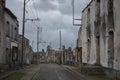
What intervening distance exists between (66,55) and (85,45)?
2047 inches

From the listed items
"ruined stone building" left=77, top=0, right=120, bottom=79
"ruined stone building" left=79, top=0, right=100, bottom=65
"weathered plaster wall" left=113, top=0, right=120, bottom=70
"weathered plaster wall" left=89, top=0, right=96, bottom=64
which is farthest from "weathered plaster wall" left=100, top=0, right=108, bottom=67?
"weathered plaster wall" left=89, top=0, right=96, bottom=64

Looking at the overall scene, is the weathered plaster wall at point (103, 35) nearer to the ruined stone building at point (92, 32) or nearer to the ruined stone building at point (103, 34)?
the ruined stone building at point (103, 34)

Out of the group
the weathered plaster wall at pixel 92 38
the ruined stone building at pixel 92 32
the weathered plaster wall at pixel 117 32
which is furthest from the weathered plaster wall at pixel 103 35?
the weathered plaster wall at pixel 92 38

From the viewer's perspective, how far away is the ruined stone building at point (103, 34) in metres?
28.4

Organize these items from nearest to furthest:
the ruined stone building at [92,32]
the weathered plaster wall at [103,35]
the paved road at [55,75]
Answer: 1. the paved road at [55,75]
2. the weathered plaster wall at [103,35]
3. the ruined stone building at [92,32]

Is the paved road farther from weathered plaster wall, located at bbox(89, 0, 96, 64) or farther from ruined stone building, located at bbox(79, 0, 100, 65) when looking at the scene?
ruined stone building, located at bbox(79, 0, 100, 65)

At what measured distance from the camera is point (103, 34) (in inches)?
1325

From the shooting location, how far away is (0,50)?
3728cm

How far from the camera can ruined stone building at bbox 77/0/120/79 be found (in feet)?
93.1

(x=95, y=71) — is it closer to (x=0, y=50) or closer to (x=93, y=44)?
(x=93, y=44)

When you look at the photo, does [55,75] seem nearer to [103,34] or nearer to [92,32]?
[103,34]

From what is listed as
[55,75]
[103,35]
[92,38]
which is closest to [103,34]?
[103,35]

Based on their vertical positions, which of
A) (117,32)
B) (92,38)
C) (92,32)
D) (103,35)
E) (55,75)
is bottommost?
(55,75)

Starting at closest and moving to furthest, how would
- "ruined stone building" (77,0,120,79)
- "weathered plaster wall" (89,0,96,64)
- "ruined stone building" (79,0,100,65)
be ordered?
"ruined stone building" (77,0,120,79)
"ruined stone building" (79,0,100,65)
"weathered plaster wall" (89,0,96,64)
